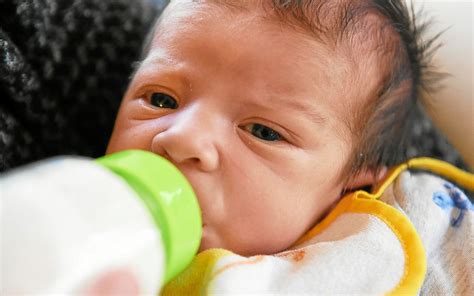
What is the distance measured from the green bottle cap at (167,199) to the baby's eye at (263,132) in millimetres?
362

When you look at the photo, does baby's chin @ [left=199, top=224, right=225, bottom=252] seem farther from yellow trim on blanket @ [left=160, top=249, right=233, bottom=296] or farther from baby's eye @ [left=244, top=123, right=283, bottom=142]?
baby's eye @ [left=244, top=123, right=283, bottom=142]

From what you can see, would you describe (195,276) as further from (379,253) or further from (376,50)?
(376,50)

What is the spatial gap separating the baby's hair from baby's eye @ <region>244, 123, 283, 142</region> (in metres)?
0.14

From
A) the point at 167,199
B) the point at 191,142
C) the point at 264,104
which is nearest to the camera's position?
the point at 167,199

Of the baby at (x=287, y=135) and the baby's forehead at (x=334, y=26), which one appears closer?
the baby at (x=287, y=135)

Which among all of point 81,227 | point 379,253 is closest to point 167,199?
point 81,227

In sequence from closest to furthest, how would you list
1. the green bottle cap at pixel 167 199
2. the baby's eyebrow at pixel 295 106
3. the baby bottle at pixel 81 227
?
the baby bottle at pixel 81 227 → the green bottle cap at pixel 167 199 → the baby's eyebrow at pixel 295 106

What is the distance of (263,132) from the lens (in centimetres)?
113

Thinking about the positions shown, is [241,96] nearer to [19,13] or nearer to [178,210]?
[178,210]

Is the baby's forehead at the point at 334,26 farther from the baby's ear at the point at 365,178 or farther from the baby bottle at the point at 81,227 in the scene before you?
the baby bottle at the point at 81,227

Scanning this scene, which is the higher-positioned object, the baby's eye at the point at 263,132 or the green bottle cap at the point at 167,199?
the green bottle cap at the point at 167,199

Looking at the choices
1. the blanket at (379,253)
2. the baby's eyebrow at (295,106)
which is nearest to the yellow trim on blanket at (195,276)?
the blanket at (379,253)

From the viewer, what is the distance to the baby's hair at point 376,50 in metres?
1.14

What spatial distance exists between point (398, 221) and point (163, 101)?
46 cm
